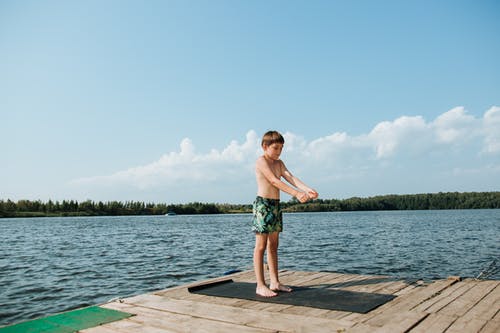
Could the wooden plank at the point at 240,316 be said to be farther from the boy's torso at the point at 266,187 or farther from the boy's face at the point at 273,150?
the boy's face at the point at 273,150

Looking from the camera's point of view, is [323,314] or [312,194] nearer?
[323,314]

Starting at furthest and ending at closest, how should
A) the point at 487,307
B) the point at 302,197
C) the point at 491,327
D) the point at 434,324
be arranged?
the point at 302,197
the point at 487,307
the point at 434,324
the point at 491,327

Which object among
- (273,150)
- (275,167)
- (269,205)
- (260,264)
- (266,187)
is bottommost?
(260,264)

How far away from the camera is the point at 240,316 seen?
4473 mm

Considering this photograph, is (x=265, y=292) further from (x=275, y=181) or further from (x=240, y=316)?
(x=275, y=181)

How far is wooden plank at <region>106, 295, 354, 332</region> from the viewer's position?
159 inches

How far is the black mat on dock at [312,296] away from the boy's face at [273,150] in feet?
6.21

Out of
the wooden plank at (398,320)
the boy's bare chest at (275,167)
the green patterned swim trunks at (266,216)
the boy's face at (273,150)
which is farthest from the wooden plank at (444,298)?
the boy's face at (273,150)

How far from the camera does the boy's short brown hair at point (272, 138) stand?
559 cm

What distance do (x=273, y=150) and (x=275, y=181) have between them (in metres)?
0.49

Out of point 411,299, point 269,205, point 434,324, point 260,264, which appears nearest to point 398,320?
point 434,324

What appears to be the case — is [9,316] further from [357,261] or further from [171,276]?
[357,261]

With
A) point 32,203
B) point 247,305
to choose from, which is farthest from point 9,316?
point 32,203

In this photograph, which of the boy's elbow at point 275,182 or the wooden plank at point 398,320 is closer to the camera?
the wooden plank at point 398,320
